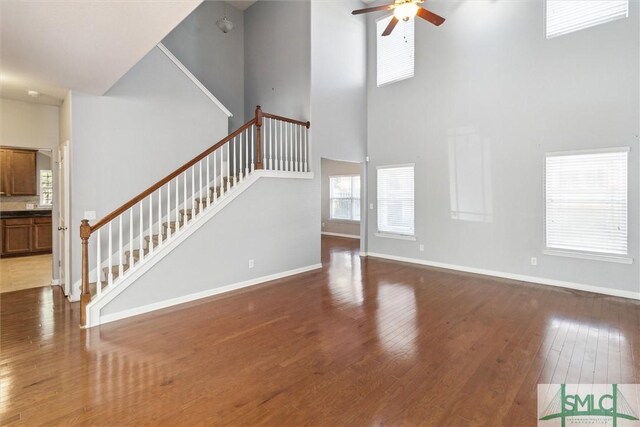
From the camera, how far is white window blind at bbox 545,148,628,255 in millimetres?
4281

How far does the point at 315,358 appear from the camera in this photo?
2.68 m

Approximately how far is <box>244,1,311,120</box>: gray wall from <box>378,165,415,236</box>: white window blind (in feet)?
7.66

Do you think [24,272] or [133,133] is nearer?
[133,133]

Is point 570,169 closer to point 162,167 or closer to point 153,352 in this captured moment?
point 153,352

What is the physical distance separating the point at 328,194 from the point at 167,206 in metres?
6.89

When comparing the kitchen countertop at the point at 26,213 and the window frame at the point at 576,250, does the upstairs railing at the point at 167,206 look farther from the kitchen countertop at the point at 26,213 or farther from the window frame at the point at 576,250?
the kitchen countertop at the point at 26,213

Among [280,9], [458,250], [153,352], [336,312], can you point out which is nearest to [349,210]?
[458,250]

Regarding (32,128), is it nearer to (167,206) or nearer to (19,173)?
(167,206)

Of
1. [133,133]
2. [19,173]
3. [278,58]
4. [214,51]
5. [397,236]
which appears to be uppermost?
[214,51]

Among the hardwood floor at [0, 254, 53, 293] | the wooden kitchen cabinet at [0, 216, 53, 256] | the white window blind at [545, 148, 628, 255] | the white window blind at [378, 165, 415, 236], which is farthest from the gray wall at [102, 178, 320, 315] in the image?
the wooden kitchen cabinet at [0, 216, 53, 256]

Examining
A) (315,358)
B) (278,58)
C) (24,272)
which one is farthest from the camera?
(278,58)

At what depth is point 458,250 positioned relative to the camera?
5.85 m

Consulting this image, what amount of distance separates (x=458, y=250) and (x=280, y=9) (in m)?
6.04

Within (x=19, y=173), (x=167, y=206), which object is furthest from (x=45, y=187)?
(x=167, y=206)
